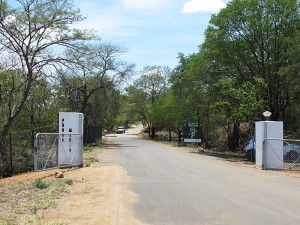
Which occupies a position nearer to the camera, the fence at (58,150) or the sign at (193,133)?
the fence at (58,150)

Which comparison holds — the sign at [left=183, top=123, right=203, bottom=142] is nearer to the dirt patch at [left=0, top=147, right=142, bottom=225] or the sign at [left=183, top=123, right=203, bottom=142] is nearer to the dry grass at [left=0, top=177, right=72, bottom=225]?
the dirt patch at [left=0, top=147, right=142, bottom=225]

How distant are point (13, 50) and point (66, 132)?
708cm

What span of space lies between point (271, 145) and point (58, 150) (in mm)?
10716

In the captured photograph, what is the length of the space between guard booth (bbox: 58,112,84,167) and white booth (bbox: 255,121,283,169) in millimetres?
9399

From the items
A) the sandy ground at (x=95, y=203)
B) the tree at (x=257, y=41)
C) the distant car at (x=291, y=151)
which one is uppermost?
the tree at (x=257, y=41)

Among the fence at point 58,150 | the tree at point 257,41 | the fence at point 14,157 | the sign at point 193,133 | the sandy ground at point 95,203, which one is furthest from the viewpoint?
the sign at point 193,133

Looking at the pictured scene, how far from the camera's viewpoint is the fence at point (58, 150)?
18.4 metres

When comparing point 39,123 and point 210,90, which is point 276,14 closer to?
point 210,90

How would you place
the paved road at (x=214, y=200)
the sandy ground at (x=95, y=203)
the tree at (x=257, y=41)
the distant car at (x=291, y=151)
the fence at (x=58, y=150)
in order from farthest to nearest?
1. the tree at (x=257, y=41)
2. the distant car at (x=291, y=151)
3. the fence at (x=58, y=150)
4. the paved road at (x=214, y=200)
5. the sandy ground at (x=95, y=203)

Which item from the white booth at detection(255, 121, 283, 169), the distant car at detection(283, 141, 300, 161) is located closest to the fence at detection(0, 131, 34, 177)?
the white booth at detection(255, 121, 283, 169)

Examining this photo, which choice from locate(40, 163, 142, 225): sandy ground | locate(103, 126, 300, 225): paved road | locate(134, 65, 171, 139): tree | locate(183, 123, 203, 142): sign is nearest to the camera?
locate(40, 163, 142, 225): sandy ground

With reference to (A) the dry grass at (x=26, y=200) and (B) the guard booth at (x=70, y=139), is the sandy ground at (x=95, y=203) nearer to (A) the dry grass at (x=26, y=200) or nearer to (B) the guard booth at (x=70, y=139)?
(A) the dry grass at (x=26, y=200)

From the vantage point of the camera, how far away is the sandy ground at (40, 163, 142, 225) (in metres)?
8.38

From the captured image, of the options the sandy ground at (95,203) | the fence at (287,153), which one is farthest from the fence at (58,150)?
the fence at (287,153)
